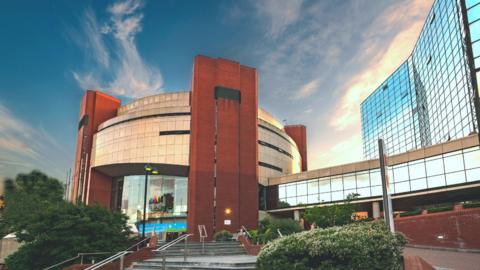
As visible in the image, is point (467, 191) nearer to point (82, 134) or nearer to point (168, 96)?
point (168, 96)

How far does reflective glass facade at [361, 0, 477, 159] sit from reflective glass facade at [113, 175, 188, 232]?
3236 cm

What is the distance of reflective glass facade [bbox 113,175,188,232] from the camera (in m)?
Result: 46.1

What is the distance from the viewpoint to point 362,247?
9656 millimetres

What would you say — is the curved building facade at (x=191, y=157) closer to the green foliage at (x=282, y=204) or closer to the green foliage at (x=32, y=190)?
the green foliage at (x=282, y=204)

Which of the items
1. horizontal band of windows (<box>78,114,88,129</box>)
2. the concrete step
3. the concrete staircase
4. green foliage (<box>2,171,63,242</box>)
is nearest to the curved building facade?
horizontal band of windows (<box>78,114,88,129</box>)

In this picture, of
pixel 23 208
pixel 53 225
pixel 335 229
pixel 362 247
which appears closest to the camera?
pixel 362 247

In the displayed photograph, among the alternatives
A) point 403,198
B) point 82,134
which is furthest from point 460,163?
point 82,134

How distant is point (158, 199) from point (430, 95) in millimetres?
49935

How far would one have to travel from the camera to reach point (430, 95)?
67.7 metres

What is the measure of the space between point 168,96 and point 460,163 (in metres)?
34.9

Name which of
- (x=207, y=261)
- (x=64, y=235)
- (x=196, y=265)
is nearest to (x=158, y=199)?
(x=64, y=235)

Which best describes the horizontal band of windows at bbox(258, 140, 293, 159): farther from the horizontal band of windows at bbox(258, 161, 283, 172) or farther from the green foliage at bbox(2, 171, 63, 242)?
the green foliage at bbox(2, 171, 63, 242)

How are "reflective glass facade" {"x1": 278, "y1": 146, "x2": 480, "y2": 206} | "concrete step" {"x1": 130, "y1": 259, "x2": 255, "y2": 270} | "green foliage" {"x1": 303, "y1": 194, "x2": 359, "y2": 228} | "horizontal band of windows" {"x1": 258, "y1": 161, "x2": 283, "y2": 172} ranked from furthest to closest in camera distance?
"horizontal band of windows" {"x1": 258, "y1": 161, "x2": 283, "y2": 172}
"reflective glass facade" {"x1": 278, "y1": 146, "x2": 480, "y2": 206}
"green foliage" {"x1": 303, "y1": 194, "x2": 359, "y2": 228}
"concrete step" {"x1": 130, "y1": 259, "x2": 255, "y2": 270}

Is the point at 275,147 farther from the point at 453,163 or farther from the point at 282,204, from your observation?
the point at 453,163
